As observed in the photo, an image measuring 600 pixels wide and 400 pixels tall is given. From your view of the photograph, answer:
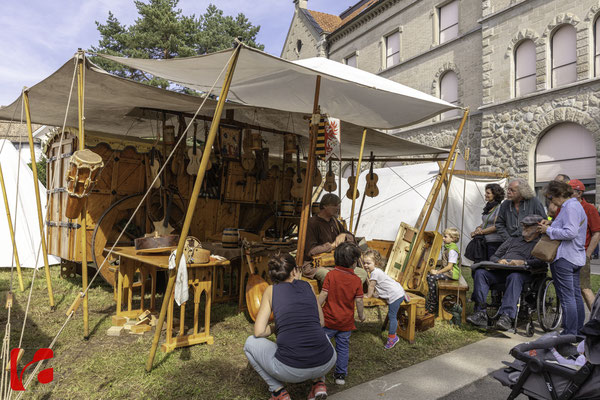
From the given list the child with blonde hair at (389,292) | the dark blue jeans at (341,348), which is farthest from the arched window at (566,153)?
the dark blue jeans at (341,348)

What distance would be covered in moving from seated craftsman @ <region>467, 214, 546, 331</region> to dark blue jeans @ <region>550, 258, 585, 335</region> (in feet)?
0.88

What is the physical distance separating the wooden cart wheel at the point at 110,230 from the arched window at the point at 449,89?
1135 centimetres

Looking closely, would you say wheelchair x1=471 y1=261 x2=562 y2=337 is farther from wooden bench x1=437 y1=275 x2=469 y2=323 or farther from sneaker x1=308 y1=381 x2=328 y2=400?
sneaker x1=308 y1=381 x2=328 y2=400

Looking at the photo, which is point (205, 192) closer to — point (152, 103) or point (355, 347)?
point (152, 103)

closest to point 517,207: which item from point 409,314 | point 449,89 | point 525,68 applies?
point 409,314

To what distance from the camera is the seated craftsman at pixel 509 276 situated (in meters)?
3.97

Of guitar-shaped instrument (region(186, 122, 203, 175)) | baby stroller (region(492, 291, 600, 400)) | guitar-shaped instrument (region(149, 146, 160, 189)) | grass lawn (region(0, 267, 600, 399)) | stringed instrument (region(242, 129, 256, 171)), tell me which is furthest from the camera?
stringed instrument (region(242, 129, 256, 171))

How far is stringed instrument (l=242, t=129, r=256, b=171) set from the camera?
5816 mm

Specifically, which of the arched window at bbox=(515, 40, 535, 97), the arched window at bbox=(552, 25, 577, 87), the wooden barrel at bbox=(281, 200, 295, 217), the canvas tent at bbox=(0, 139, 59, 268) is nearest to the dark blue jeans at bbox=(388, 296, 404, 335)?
the wooden barrel at bbox=(281, 200, 295, 217)

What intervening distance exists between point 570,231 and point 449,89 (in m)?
11.7

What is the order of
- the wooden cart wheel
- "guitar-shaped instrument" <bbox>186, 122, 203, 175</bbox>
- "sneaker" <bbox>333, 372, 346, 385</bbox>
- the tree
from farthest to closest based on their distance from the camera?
1. the tree
2. "guitar-shaped instrument" <bbox>186, 122, 203, 175</bbox>
3. the wooden cart wheel
4. "sneaker" <bbox>333, 372, 346, 385</bbox>

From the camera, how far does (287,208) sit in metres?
6.53

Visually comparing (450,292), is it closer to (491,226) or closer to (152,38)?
(491,226)

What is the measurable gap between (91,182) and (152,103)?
1713mm
